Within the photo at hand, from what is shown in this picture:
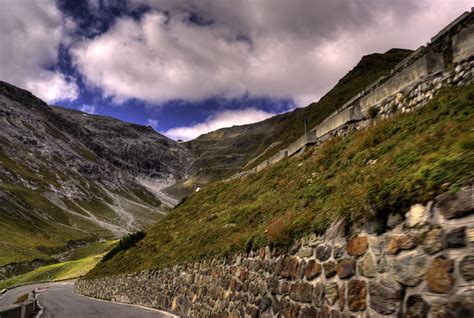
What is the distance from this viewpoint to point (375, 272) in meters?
6.21

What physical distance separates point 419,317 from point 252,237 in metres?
6.79

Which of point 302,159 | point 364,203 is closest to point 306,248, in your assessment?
point 364,203

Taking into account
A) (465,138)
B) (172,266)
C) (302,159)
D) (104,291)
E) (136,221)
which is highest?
(136,221)

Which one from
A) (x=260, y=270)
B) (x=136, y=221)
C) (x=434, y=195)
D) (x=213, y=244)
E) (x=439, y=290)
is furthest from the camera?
(x=136, y=221)

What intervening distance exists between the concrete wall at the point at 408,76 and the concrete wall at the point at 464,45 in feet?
2.77

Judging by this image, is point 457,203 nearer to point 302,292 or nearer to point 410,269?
point 410,269

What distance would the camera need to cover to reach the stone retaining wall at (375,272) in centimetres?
500

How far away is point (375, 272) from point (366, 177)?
283cm

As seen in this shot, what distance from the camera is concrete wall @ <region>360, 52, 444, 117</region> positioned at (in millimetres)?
12148

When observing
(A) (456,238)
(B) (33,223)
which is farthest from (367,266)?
(B) (33,223)

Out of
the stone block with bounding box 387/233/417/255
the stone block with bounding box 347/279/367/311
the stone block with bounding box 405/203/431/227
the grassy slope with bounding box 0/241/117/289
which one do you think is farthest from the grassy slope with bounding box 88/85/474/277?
the grassy slope with bounding box 0/241/117/289

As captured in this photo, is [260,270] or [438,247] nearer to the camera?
[438,247]

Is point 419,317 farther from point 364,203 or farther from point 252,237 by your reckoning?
point 252,237

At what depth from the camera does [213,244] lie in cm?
1623
